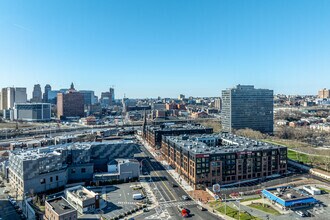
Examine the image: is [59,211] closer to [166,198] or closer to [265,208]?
[166,198]

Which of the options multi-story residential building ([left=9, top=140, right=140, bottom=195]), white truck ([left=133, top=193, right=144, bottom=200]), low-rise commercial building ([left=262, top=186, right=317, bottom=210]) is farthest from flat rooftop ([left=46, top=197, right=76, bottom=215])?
low-rise commercial building ([left=262, top=186, right=317, bottom=210])

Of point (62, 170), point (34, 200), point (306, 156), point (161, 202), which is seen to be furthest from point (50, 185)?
point (306, 156)

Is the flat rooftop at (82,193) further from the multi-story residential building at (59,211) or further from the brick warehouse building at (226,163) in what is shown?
the brick warehouse building at (226,163)

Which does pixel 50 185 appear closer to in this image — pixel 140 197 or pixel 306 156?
pixel 140 197

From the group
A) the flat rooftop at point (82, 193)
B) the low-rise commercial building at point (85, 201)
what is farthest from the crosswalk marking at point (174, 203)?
the flat rooftop at point (82, 193)

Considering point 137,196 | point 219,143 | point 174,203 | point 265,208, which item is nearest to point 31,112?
point 219,143
